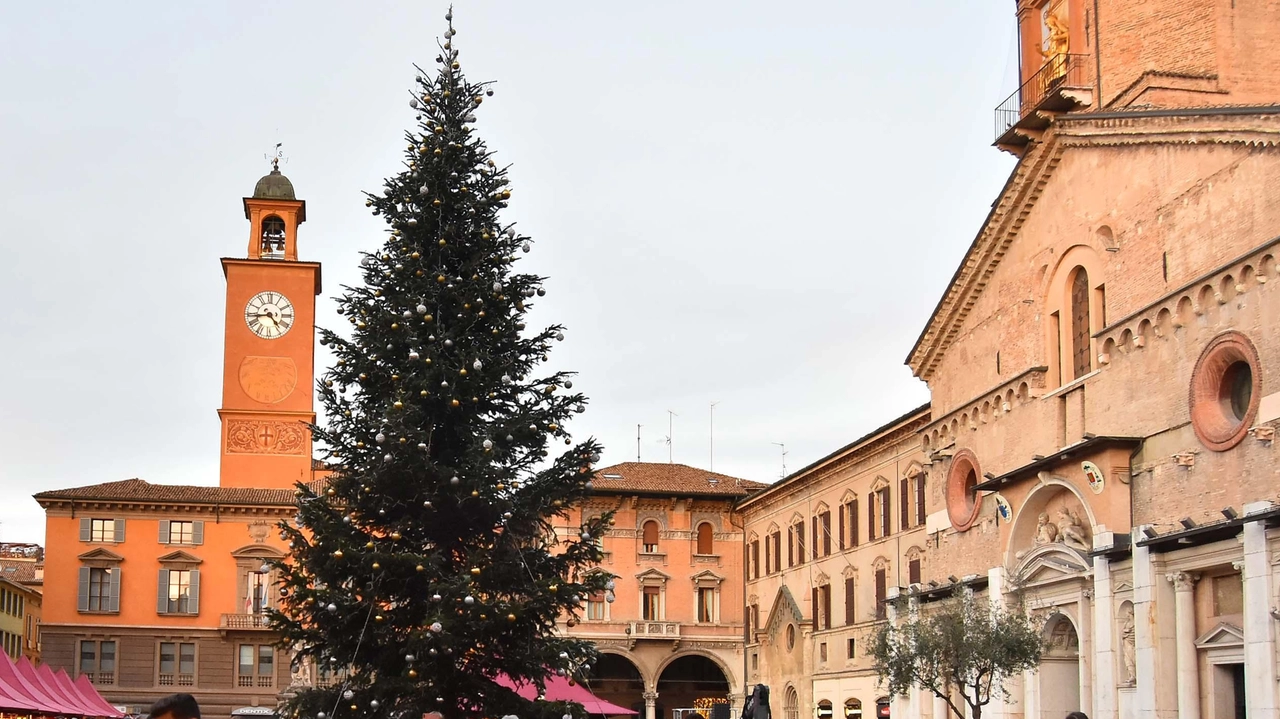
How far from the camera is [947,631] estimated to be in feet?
95.2

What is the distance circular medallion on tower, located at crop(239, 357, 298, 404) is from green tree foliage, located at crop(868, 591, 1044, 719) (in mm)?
40765

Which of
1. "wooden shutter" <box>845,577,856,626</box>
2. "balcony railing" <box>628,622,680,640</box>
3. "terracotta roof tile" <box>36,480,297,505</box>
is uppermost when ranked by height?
"terracotta roof tile" <box>36,480,297,505</box>

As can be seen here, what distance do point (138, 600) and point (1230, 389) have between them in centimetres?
4839

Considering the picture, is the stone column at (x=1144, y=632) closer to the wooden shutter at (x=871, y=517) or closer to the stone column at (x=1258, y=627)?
the stone column at (x=1258, y=627)

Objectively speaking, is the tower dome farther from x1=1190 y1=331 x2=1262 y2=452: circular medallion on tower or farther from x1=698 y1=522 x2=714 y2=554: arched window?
x1=1190 y1=331 x2=1262 y2=452: circular medallion on tower

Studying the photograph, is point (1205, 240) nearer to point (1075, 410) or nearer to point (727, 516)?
point (1075, 410)

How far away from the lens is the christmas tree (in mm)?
18578

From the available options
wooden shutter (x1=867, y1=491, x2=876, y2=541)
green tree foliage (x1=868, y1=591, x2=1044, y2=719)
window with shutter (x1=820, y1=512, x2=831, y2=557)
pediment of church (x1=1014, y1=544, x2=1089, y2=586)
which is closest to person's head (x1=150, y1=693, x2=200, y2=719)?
green tree foliage (x1=868, y1=591, x2=1044, y2=719)

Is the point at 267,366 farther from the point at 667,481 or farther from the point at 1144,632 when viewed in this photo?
the point at 1144,632

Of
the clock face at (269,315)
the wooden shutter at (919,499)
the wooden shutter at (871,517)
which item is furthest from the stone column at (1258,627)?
the clock face at (269,315)

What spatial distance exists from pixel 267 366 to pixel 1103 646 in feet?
154

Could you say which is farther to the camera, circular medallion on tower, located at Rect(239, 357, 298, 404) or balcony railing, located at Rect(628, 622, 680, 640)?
circular medallion on tower, located at Rect(239, 357, 298, 404)

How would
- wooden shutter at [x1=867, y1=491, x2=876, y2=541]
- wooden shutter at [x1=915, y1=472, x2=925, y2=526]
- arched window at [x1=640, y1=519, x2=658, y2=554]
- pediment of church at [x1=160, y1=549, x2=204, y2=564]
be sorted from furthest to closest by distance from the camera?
arched window at [x1=640, y1=519, x2=658, y2=554]
pediment of church at [x1=160, y1=549, x2=204, y2=564]
wooden shutter at [x1=867, y1=491, x2=876, y2=541]
wooden shutter at [x1=915, y1=472, x2=925, y2=526]

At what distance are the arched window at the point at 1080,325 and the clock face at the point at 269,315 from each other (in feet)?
145
